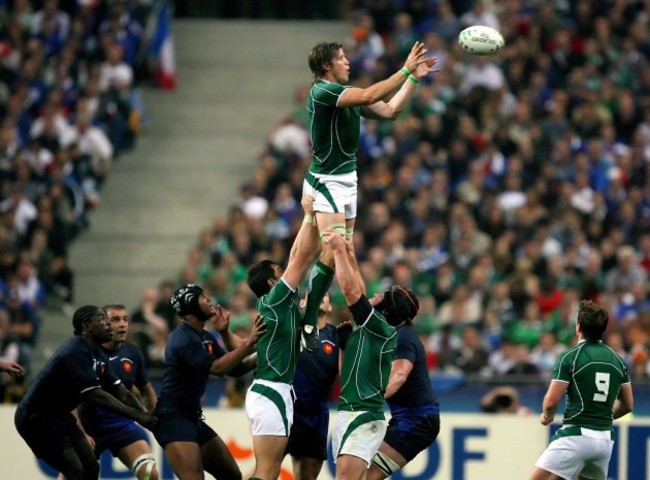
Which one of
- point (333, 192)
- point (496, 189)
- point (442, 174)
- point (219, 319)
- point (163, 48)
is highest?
point (333, 192)

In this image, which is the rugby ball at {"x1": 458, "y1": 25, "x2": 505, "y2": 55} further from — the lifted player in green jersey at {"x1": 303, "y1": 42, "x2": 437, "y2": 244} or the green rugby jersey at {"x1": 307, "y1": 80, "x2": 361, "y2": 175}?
the green rugby jersey at {"x1": 307, "y1": 80, "x2": 361, "y2": 175}

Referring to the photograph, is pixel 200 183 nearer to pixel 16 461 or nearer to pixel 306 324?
pixel 16 461

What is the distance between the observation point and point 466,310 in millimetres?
19031

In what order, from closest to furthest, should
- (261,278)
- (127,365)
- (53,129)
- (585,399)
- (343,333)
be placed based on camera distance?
(585,399) → (261,278) → (343,333) → (127,365) → (53,129)

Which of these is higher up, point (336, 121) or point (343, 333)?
point (336, 121)

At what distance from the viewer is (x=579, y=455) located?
40.4 feet

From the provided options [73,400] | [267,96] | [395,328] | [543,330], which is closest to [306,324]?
[395,328]

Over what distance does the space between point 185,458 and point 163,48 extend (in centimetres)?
1210

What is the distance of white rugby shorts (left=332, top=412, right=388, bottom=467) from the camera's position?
472 inches

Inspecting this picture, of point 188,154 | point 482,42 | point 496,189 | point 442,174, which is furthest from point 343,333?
point 188,154

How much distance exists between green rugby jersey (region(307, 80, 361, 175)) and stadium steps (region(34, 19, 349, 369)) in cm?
840

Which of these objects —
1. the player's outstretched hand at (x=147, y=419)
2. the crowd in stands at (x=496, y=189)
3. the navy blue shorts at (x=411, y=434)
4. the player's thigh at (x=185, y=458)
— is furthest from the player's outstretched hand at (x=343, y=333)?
the crowd in stands at (x=496, y=189)

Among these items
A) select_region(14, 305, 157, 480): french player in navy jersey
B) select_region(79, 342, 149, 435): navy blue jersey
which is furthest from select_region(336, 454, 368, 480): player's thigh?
select_region(79, 342, 149, 435): navy blue jersey

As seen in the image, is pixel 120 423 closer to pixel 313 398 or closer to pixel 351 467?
pixel 313 398
